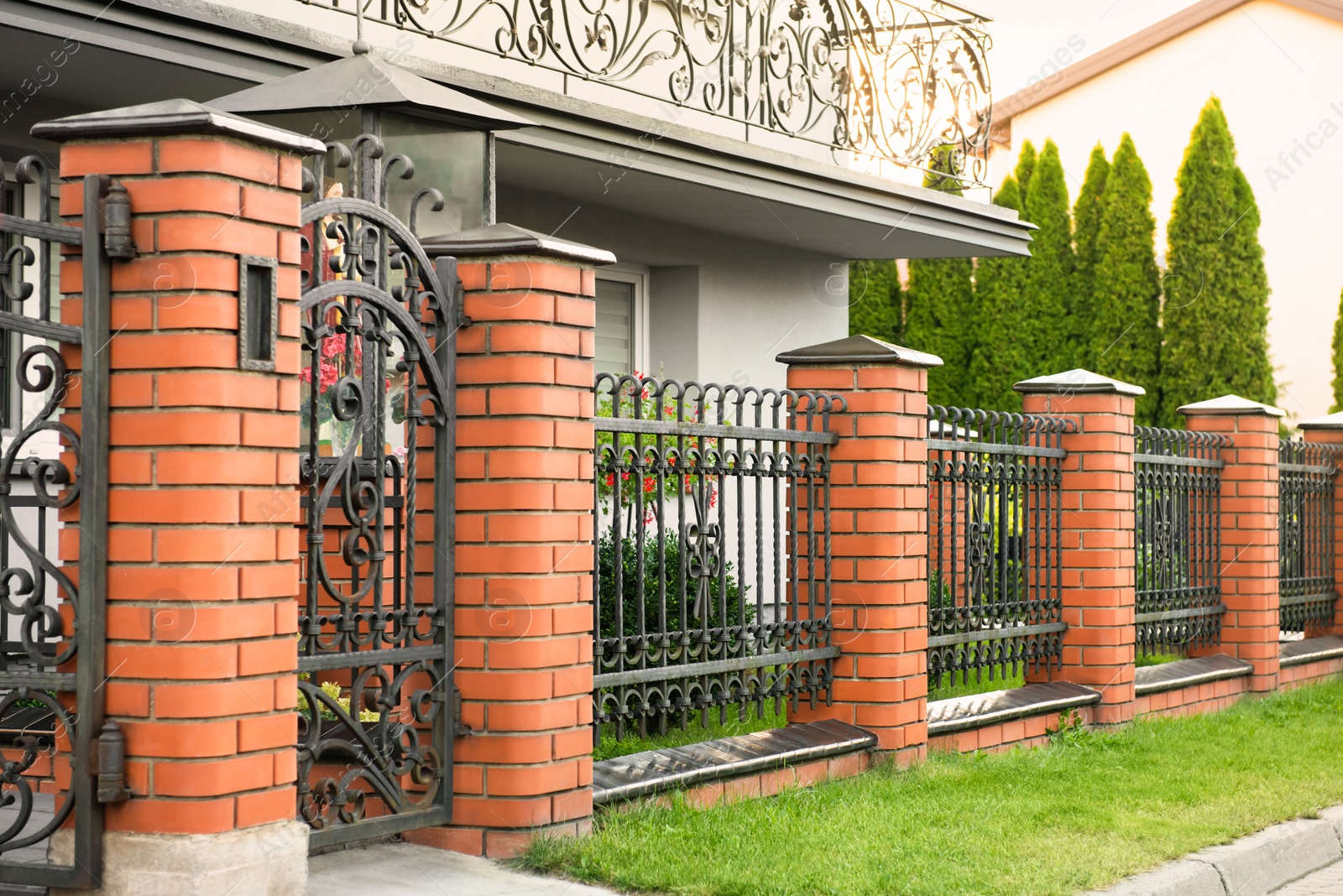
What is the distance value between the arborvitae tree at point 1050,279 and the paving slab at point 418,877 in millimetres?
16910

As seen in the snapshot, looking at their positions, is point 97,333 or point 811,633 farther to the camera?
point 811,633

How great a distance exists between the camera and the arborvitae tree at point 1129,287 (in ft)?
63.9

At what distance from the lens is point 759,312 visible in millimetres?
11797

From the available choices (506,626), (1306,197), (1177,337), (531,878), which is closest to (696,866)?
(531,878)

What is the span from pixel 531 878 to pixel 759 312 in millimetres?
7752

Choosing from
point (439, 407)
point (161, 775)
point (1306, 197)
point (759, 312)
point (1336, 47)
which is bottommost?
point (161, 775)

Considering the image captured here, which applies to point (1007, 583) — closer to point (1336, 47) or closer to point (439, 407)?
point (439, 407)

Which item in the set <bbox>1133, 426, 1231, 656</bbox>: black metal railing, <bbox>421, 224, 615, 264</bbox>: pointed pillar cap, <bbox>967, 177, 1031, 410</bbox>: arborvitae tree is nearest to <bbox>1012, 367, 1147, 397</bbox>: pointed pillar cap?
<bbox>1133, 426, 1231, 656</bbox>: black metal railing

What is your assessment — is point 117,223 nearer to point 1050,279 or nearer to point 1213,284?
point 1213,284

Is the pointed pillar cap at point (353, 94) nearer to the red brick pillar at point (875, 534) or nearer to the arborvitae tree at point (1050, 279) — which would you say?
the red brick pillar at point (875, 534)

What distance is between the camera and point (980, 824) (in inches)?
216

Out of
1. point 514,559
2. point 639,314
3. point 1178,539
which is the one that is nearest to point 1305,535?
point 1178,539

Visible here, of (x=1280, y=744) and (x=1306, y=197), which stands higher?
(x=1306, y=197)

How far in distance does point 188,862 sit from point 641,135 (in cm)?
602
